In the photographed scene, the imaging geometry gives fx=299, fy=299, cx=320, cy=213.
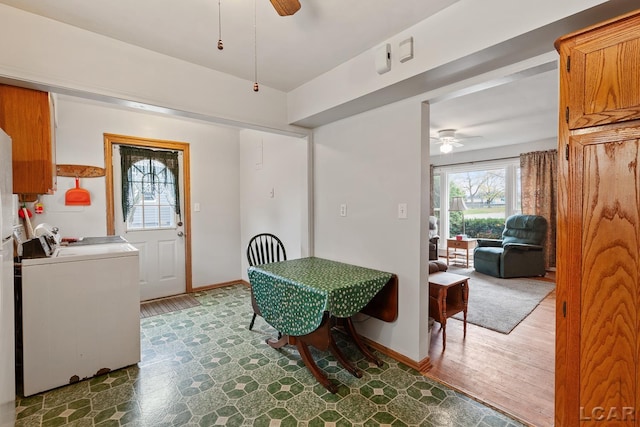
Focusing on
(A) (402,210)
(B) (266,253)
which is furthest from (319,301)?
(B) (266,253)

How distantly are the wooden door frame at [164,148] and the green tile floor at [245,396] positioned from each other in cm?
165

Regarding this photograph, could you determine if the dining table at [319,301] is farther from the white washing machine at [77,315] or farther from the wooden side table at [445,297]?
the white washing machine at [77,315]

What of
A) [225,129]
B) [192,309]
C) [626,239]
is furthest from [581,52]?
[225,129]

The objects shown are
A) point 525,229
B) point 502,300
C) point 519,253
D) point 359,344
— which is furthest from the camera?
point 525,229

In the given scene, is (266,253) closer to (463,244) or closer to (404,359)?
(404,359)

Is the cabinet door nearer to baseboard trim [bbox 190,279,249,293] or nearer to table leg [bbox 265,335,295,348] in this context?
table leg [bbox 265,335,295,348]

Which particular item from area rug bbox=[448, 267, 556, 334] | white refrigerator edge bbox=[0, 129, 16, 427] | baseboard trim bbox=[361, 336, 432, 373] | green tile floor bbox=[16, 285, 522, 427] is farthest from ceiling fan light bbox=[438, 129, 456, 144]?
white refrigerator edge bbox=[0, 129, 16, 427]

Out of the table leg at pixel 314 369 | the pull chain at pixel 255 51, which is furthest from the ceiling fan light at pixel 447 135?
the table leg at pixel 314 369

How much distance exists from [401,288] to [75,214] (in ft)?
11.9

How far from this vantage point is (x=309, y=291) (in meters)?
2.04

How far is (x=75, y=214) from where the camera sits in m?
3.40

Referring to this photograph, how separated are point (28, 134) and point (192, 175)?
90.3 inches

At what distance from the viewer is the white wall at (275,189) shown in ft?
10.8

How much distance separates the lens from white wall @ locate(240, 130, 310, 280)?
3287 mm
